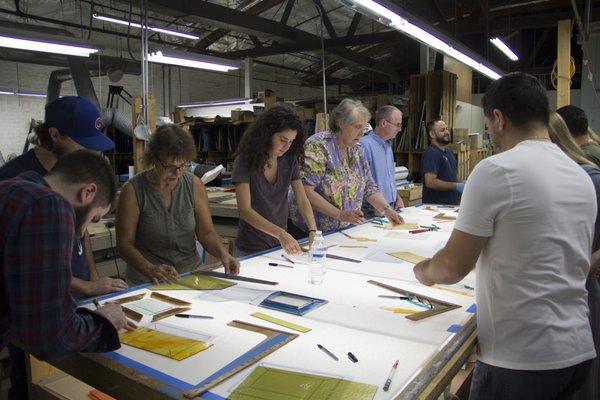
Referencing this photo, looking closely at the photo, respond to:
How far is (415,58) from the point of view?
46.1ft

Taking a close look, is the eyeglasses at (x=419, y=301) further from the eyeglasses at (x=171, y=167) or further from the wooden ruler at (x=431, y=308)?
the eyeglasses at (x=171, y=167)

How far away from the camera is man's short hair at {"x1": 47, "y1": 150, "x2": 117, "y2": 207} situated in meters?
1.31

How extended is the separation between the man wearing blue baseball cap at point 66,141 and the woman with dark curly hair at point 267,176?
0.82 metres

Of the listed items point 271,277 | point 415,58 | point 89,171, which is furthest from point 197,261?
point 415,58

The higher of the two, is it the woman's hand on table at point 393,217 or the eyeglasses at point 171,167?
the eyeglasses at point 171,167

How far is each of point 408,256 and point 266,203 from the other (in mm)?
842

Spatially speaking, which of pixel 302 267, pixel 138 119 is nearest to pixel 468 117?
pixel 138 119

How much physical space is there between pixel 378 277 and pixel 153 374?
48.0 inches

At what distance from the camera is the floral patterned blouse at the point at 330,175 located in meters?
3.25

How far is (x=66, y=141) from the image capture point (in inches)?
81.1

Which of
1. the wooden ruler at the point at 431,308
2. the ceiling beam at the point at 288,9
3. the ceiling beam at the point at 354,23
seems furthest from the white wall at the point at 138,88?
the wooden ruler at the point at 431,308

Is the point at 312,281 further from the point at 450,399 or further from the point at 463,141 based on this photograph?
the point at 463,141

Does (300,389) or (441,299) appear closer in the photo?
(300,389)

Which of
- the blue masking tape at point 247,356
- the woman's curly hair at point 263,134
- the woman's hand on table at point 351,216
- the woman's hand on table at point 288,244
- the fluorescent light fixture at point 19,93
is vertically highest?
the fluorescent light fixture at point 19,93
